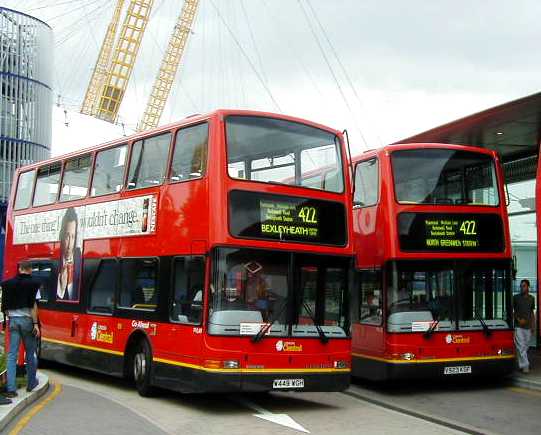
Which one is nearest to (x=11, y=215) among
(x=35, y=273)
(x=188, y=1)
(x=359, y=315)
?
(x=35, y=273)

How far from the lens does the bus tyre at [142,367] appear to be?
12656mm

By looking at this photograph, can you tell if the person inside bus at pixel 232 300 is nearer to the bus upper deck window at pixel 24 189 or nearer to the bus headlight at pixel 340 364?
the bus headlight at pixel 340 364

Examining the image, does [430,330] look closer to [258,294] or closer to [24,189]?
[258,294]

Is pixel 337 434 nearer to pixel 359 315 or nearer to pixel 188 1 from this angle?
pixel 359 315

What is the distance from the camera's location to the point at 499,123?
16469mm

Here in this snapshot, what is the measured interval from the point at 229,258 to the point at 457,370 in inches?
191

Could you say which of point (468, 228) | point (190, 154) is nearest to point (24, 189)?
point (190, 154)

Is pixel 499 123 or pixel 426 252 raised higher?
pixel 499 123

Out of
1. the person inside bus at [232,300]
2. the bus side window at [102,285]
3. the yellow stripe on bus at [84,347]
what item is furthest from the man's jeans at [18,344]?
the person inside bus at [232,300]

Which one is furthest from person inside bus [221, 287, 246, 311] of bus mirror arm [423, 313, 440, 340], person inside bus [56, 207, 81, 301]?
person inside bus [56, 207, 81, 301]

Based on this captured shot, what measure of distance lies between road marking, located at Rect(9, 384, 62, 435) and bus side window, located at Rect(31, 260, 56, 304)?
335 centimetres

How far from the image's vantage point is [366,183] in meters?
15.0

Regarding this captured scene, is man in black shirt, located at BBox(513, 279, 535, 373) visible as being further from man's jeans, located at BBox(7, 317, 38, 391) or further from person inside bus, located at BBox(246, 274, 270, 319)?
man's jeans, located at BBox(7, 317, 38, 391)

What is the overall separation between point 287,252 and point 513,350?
197 inches
